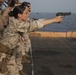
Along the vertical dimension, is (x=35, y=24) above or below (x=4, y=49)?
above

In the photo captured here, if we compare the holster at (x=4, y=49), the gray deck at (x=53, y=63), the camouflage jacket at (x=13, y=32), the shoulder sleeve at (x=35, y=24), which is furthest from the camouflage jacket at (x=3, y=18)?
the gray deck at (x=53, y=63)

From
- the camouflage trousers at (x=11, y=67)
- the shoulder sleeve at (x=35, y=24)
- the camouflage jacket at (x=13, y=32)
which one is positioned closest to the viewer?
the shoulder sleeve at (x=35, y=24)

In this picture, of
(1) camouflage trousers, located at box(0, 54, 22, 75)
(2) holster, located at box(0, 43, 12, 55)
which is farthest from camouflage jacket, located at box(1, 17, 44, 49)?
(1) camouflage trousers, located at box(0, 54, 22, 75)

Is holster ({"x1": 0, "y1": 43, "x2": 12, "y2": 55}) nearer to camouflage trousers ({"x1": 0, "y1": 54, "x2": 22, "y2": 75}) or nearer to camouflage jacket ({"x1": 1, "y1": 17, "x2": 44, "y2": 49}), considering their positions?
camouflage jacket ({"x1": 1, "y1": 17, "x2": 44, "y2": 49})

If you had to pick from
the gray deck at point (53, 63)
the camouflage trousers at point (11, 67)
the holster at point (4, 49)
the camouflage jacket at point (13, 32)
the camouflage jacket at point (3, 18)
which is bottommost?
the gray deck at point (53, 63)

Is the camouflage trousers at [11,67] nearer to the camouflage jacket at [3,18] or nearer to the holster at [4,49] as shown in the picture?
the holster at [4,49]

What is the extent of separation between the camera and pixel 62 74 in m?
10.1

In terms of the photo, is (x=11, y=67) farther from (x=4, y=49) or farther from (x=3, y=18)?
(x=3, y=18)

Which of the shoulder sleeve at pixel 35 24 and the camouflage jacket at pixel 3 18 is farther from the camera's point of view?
the camouflage jacket at pixel 3 18

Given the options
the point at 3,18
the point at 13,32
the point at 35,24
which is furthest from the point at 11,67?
the point at 35,24

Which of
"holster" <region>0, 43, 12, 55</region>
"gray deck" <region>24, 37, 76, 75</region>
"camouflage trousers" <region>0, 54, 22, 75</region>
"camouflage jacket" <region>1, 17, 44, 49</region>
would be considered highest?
"camouflage jacket" <region>1, 17, 44, 49</region>

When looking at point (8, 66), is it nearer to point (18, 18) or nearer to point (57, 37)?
point (18, 18)

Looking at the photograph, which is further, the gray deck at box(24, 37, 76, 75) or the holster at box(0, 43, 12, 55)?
the gray deck at box(24, 37, 76, 75)

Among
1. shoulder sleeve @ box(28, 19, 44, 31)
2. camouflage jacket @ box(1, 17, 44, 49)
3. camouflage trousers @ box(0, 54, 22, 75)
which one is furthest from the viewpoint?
camouflage trousers @ box(0, 54, 22, 75)
